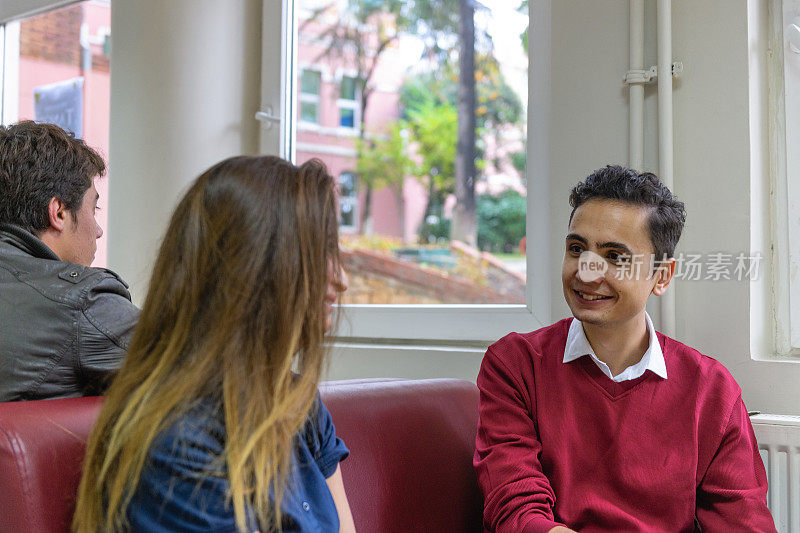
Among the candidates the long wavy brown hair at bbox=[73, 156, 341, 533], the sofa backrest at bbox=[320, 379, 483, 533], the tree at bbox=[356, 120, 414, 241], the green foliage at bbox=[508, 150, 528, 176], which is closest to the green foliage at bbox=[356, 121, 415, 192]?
the tree at bbox=[356, 120, 414, 241]

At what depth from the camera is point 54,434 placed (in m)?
1.11

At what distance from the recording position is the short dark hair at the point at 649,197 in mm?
1604

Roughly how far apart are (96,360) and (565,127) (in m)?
1.25

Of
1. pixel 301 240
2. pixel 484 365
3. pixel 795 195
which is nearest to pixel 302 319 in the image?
pixel 301 240

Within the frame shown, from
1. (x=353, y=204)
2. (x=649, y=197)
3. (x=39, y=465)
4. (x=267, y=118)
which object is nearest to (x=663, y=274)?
(x=649, y=197)

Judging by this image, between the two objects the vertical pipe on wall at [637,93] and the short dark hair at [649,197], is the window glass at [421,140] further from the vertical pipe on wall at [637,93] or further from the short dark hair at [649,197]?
the short dark hair at [649,197]

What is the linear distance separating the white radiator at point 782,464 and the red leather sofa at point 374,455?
23.8 inches

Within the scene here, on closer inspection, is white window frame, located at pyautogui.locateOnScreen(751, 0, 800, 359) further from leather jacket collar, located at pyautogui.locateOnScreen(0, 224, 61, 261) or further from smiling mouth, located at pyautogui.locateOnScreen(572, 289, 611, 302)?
leather jacket collar, located at pyautogui.locateOnScreen(0, 224, 61, 261)

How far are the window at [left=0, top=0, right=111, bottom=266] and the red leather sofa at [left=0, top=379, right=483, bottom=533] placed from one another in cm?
176

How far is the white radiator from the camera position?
1.64 m

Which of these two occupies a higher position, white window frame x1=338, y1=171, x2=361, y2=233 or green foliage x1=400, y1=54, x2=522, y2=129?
green foliage x1=400, y1=54, x2=522, y2=129

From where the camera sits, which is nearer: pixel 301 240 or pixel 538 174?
pixel 301 240

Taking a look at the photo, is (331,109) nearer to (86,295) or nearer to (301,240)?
(86,295)

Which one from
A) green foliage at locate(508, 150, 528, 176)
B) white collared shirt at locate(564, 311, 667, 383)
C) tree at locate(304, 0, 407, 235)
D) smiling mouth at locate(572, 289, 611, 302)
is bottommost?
white collared shirt at locate(564, 311, 667, 383)
